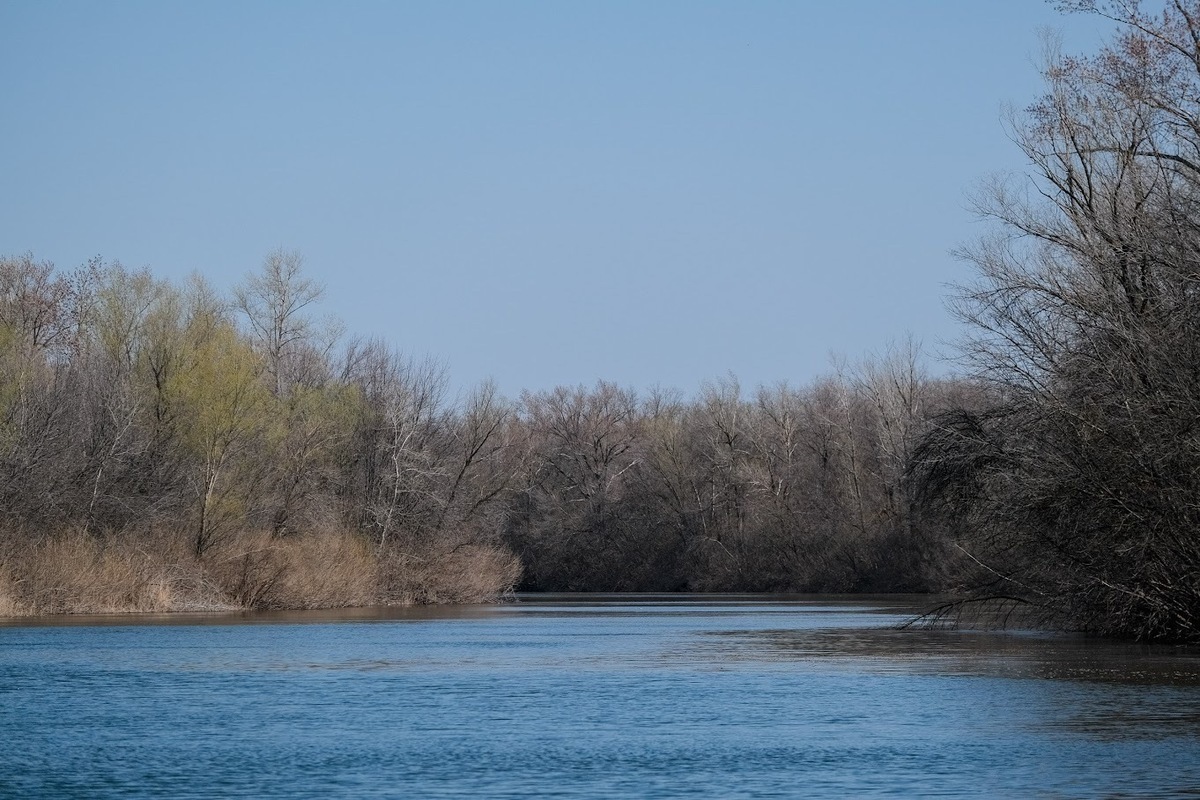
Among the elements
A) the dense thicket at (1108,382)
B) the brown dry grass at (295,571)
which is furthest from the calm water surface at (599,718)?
the brown dry grass at (295,571)

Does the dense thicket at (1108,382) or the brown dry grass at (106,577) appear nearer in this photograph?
the dense thicket at (1108,382)

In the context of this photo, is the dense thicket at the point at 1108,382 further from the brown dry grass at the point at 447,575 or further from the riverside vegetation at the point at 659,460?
the brown dry grass at the point at 447,575

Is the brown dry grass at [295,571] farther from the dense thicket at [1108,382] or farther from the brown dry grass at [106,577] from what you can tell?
the dense thicket at [1108,382]

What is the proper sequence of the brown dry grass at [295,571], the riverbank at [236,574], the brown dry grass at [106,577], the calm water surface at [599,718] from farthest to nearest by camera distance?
the brown dry grass at [295,571]
the riverbank at [236,574]
the brown dry grass at [106,577]
the calm water surface at [599,718]

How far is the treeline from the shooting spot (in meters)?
50.7

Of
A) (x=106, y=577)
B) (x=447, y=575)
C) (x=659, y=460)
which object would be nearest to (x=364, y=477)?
(x=447, y=575)

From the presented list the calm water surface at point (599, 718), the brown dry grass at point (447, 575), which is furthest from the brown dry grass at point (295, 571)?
the calm water surface at point (599, 718)

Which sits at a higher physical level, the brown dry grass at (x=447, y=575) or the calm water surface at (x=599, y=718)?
the brown dry grass at (x=447, y=575)

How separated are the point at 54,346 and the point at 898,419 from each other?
45.3 metres

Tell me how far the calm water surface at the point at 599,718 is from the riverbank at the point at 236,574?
37.3ft

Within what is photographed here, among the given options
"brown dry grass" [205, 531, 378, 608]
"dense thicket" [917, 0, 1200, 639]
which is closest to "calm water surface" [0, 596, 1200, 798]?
"dense thicket" [917, 0, 1200, 639]

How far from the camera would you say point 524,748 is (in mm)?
16938

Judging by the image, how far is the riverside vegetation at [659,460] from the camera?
1129 inches

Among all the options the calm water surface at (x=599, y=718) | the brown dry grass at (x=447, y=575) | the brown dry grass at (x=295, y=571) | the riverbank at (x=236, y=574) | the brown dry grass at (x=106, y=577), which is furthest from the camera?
the brown dry grass at (x=447, y=575)
